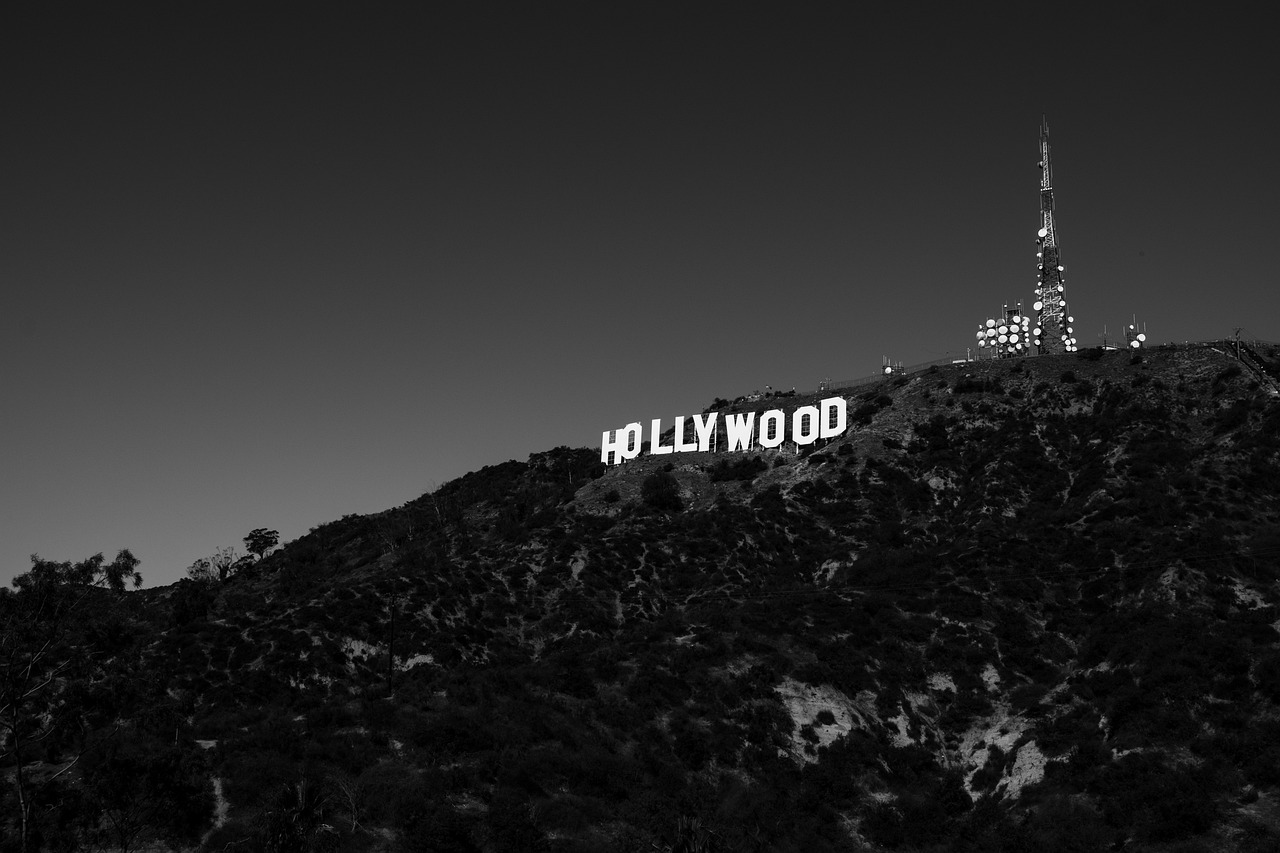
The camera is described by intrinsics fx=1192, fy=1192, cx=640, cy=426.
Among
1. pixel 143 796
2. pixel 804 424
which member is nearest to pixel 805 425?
pixel 804 424

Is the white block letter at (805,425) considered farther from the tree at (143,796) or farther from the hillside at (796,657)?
the tree at (143,796)

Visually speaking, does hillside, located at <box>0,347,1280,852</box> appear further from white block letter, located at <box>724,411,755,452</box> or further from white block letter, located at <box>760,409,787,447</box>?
white block letter, located at <box>724,411,755,452</box>

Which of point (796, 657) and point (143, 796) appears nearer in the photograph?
point (143, 796)

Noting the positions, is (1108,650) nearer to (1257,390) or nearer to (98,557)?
(1257,390)

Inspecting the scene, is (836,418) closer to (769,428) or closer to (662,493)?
(769,428)

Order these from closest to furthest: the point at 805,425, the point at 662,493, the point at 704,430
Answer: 1. the point at 662,493
2. the point at 805,425
3. the point at 704,430

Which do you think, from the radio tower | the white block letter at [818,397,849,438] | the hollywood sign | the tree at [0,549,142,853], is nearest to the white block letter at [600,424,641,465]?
the hollywood sign

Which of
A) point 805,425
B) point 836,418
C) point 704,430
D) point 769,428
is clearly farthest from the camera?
point 704,430

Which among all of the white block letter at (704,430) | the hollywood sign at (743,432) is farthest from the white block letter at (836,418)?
the white block letter at (704,430)
